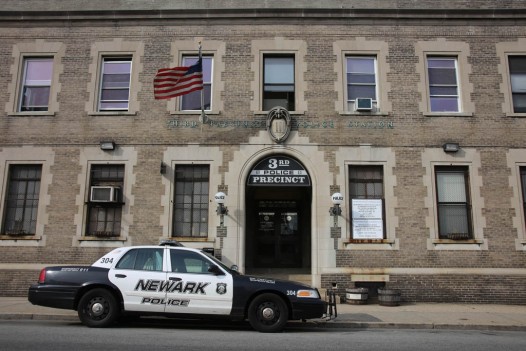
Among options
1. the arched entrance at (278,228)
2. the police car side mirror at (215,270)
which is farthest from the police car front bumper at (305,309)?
the arched entrance at (278,228)

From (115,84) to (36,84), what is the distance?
2678mm

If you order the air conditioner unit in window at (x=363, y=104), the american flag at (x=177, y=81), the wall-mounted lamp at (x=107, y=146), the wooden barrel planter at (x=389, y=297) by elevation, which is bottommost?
the wooden barrel planter at (x=389, y=297)

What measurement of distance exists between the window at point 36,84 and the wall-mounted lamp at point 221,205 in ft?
21.7

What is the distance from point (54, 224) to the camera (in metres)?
14.0

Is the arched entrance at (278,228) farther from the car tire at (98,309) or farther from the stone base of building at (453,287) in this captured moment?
the car tire at (98,309)

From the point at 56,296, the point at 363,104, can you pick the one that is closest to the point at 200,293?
the point at 56,296

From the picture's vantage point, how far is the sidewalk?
9828 mm

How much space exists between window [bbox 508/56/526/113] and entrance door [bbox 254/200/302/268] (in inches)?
316

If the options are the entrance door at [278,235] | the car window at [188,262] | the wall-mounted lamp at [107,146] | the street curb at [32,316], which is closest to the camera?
the car window at [188,262]

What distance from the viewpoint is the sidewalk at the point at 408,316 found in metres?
9.83

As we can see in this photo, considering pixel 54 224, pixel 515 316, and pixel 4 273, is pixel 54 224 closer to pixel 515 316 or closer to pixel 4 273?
pixel 4 273

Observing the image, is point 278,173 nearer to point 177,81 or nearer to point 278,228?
point 278,228

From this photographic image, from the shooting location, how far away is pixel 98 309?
8672mm

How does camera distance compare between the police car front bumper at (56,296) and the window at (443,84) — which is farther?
the window at (443,84)
